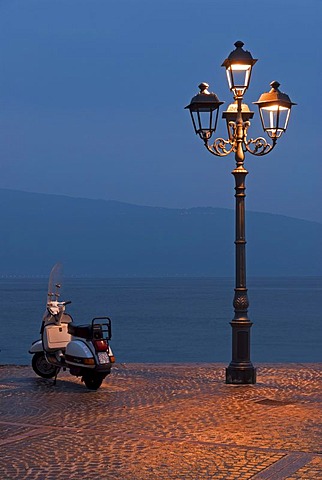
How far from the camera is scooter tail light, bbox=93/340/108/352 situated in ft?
36.2

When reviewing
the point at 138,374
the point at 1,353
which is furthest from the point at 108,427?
the point at 1,353

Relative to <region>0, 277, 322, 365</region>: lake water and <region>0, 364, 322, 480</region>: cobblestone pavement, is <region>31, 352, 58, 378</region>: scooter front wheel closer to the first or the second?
<region>0, 364, 322, 480</region>: cobblestone pavement

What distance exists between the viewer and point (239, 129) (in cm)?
1194

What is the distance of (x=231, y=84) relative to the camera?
11812mm

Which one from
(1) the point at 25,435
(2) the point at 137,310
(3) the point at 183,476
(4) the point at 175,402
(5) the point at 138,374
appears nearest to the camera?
(3) the point at 183,476

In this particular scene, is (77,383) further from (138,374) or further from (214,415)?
(214,415)

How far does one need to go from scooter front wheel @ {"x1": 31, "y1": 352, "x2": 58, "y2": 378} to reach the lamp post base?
8.06ft

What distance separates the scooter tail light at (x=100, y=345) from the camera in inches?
434

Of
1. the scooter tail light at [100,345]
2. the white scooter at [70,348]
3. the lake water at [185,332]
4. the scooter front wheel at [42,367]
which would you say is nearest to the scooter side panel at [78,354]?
the white scooter at [70,348]

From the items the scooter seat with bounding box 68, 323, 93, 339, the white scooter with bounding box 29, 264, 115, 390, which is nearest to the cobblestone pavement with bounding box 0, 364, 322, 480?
the white scooter with bounding box 29, 264, 115, 390

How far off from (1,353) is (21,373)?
27.0 metres

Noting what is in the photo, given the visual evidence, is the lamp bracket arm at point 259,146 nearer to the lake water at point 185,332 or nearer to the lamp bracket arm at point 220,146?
the lamp bracket arm at point 220,146

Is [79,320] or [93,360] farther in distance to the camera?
[79,320]

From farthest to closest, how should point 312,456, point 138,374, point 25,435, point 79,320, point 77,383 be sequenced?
point 79,320 < point 138,374 < point 77,383 < point 25,435 < point 312,456
